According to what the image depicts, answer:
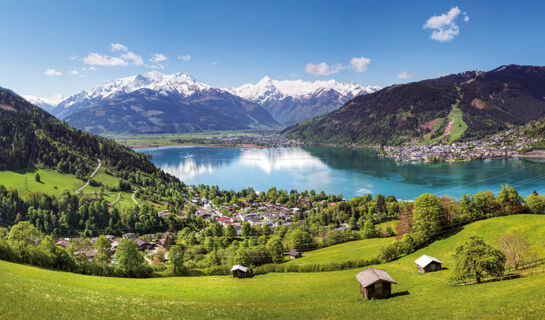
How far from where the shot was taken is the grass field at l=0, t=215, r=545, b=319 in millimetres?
14453

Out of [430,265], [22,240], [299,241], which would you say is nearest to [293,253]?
[299,241]

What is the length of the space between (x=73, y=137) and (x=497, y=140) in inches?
9351

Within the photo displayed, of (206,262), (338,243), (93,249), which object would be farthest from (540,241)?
(93,249)

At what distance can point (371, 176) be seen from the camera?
4909 inches

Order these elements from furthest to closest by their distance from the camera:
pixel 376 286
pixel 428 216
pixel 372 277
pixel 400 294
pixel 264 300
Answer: pixel 428 216 < pixel 264 300 < pixel 400 294 < pixel 376 286 < pixel 372 277

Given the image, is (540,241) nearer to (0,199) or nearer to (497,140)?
(0,199)

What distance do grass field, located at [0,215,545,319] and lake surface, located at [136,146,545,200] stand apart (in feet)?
240

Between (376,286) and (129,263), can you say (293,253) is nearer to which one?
(129,263)

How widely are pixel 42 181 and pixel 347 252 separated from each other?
85.8 metres

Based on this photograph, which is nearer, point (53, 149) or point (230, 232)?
point (230, 232)

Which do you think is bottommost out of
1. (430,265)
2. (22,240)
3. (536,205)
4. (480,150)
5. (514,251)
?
(430,265)

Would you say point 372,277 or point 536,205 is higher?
point 536,205

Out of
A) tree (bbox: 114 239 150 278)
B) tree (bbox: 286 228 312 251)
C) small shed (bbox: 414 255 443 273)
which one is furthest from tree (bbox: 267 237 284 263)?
small shed (bbox: 414 255 443 273)

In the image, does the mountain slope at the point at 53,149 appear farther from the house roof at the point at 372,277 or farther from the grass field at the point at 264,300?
the house roof at the point at 372,277
